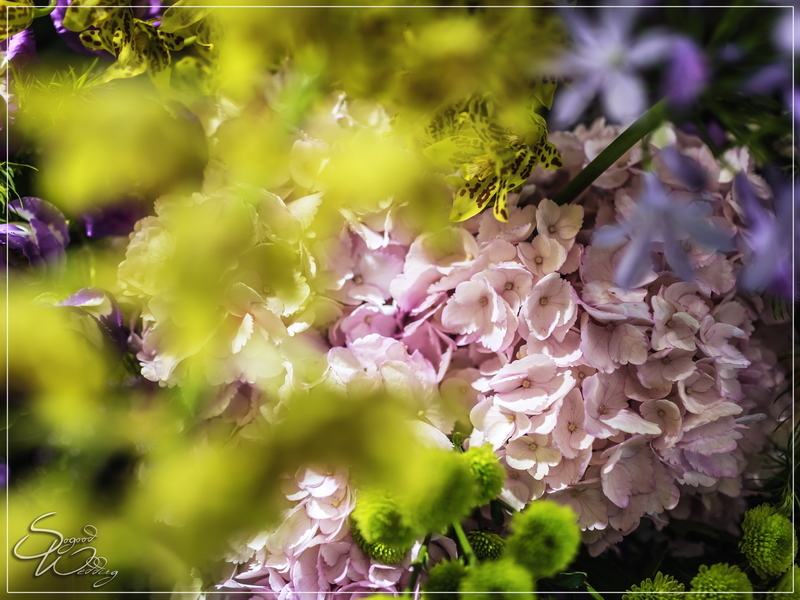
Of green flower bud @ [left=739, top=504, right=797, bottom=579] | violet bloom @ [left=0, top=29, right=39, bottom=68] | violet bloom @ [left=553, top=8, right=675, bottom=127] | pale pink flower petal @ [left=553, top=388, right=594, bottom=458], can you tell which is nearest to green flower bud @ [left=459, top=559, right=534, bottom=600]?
pale pink flower petal @ [left=553, top=388, right=594, bottom=458]

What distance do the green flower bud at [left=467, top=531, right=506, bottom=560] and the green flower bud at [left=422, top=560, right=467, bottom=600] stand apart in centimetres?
6

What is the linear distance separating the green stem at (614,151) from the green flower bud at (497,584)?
1.03ft

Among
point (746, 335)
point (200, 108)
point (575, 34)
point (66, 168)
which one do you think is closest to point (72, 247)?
point (66, 168)

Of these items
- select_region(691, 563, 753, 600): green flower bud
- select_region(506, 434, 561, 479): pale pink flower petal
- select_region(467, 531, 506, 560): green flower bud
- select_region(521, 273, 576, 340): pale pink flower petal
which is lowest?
select_region(691, 563, 753, 600): green flower bud

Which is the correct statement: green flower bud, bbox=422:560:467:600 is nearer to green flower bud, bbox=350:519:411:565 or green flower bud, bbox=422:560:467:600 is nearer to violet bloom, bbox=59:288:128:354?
green flower bud, bbox=350:519:411:565

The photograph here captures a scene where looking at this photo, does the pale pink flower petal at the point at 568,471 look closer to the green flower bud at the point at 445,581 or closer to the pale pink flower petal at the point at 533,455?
the pale pink flower petal at the point at 533,455

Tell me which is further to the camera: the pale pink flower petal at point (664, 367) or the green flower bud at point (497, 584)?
the pale pink flower petal at point (664, 367)

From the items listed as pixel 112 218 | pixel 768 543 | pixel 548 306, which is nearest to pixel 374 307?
pixel 548 306

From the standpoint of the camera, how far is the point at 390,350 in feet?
1.56

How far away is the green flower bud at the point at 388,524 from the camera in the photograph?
388 mm

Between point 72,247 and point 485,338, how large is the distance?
0.39 m

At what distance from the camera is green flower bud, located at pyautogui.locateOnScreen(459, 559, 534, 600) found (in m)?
0.35

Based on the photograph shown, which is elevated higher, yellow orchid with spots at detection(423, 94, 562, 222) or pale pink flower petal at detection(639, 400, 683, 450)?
yellow orchid with spots at detection(423, 94, 562, 222)

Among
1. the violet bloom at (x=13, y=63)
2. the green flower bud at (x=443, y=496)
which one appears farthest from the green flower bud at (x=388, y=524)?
the violet bloom at (x=13, y=63)
